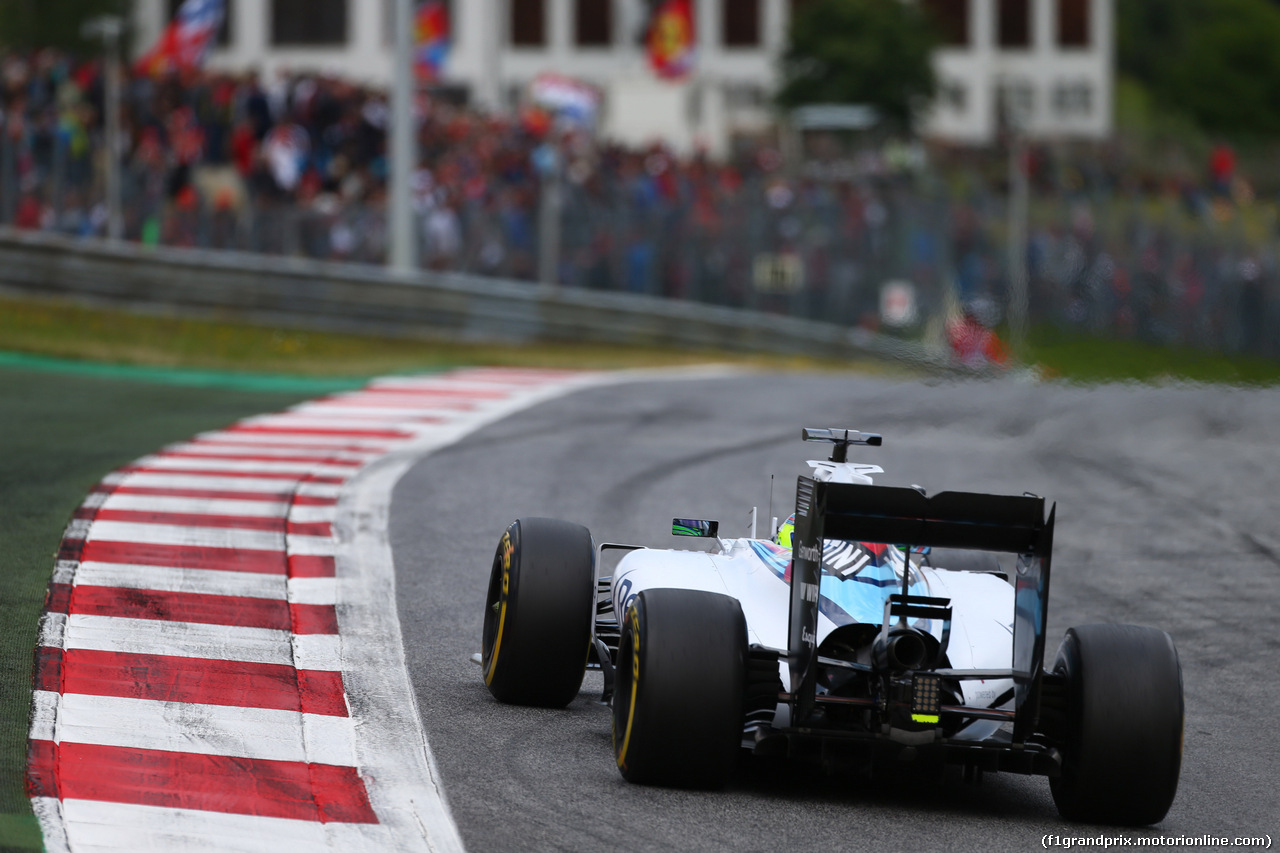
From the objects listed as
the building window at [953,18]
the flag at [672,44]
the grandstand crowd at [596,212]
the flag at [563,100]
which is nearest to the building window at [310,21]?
the flag at [672,44]

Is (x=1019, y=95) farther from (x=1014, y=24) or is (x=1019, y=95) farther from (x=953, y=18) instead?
(x=953, y=18)

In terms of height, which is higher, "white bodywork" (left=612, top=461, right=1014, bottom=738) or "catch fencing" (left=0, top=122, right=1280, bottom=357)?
"catch fencing" (left=0, top=122, right=1280, bottom=357)

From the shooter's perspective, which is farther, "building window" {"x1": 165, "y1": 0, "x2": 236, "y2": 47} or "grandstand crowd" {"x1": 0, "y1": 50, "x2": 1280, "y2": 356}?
"building window" {"x1": 165, "y1": 0, "x2": 236, "y2": 47}

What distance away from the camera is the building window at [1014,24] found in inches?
2899

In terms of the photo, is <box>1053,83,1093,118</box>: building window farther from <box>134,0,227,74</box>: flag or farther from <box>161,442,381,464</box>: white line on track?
<box>161,442,381,464</box>: white line on track

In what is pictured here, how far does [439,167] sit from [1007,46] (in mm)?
56179

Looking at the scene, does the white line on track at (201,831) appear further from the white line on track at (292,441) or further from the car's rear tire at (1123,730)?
the white line on track at (292,441)

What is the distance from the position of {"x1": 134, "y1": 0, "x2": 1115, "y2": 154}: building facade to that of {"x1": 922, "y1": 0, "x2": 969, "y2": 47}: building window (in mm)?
42

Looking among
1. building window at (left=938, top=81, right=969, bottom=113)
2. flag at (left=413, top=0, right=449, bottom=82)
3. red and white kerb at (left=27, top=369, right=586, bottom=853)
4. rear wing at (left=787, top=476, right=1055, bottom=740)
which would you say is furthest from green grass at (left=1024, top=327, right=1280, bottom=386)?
building window at (left=938, top=81, right=969, bottom=113)

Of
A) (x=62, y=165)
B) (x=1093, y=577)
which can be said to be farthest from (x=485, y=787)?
(x=62, y=165)

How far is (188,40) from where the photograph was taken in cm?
2283

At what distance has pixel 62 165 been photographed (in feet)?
63.5

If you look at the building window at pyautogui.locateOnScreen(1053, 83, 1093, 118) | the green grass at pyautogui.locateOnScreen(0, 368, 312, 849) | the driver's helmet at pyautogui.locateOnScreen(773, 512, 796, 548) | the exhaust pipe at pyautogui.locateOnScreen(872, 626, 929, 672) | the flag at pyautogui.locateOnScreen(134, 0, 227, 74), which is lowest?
the green grass at pyautogui.locateOnScreen(0, 368, 312, 849)

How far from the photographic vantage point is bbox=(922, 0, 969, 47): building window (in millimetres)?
73750
